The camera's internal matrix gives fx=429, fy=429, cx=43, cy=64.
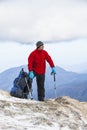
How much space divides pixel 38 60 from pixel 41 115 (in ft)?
17.5

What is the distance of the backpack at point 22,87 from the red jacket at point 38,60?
84 centimetres

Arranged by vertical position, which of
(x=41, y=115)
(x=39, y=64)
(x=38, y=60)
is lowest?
(x=41, y=115)

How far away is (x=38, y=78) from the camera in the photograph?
22.1 m

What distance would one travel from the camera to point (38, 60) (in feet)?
71.3

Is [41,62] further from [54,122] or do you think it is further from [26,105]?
[54,122]

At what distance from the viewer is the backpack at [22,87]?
72.8 ft

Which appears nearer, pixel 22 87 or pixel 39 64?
pixel 39 64

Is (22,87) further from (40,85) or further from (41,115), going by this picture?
(41,115)

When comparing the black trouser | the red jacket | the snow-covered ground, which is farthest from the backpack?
the snow-covered ground

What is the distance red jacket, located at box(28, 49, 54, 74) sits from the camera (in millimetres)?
21467

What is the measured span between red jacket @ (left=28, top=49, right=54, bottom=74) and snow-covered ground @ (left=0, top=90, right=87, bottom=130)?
9.17 feet

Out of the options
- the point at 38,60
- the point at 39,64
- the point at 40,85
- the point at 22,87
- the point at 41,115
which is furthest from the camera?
the point at 22,87

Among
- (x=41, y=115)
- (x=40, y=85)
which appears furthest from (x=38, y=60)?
(x=41, y=115)

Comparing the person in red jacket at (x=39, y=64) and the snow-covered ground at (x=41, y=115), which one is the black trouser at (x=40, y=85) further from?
the snow-covered ground at (x=41, y=115)
